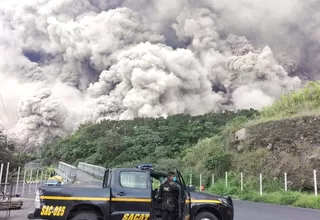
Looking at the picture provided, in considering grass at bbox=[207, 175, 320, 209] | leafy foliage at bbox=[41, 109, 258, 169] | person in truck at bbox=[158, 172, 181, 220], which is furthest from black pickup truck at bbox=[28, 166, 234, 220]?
leafy foliage at bbox=[41, 109, 258, 169]

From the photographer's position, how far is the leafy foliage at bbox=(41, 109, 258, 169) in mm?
40156

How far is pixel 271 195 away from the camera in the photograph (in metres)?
18.1

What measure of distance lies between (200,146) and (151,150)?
11.1m

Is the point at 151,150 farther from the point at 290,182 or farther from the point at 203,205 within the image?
the point at 203,205

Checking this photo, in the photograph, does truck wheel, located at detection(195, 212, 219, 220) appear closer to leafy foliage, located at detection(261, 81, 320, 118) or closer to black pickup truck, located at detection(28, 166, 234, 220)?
black pickup truck, located at detection(28, 166, 234, 220)

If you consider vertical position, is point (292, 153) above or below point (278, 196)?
above

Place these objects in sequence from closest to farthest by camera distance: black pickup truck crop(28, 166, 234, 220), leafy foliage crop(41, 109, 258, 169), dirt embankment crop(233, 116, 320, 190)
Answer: black pickup truck crop(28, 166, 234, 220), dirt embankment crop(233, 116, 320, 190), leafy foliage crop(41, 109, 258, 169)

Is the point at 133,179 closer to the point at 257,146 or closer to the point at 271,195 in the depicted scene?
the point at 271,195

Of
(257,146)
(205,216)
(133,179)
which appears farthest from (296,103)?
(133,179)

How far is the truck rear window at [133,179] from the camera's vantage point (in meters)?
8.41

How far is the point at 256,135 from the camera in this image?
24.9 m

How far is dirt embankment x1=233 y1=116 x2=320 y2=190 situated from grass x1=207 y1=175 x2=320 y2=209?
122 centimetres

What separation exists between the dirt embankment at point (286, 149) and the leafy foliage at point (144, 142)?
360 inches

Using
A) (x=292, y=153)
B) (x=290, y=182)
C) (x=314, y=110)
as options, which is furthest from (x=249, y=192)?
(x=314, y=110)
